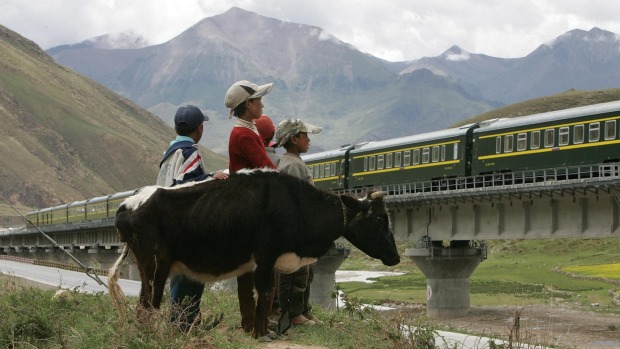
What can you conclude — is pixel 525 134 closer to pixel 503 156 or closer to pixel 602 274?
pixel 503 156

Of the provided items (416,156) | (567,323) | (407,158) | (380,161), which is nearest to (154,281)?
(567,323)

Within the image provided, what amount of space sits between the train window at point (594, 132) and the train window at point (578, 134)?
0.41 meters

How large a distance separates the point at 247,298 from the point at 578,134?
2977 centimetres

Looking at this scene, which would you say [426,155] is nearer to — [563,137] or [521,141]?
[521,141]

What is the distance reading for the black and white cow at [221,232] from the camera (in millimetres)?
8578

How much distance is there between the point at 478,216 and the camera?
4328cm

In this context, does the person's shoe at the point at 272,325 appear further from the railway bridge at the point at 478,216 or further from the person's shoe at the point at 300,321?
the railway bridge at the point at 478,216

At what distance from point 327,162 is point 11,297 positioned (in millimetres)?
42491

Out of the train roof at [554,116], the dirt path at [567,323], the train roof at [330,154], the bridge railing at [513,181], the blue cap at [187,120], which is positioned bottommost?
the dirt path at [567,323]

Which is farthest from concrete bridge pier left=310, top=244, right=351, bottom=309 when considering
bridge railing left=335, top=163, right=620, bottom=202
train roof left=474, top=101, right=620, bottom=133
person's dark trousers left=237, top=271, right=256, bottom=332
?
person's dark trousers left=237, top=271, right=256, bottom=332

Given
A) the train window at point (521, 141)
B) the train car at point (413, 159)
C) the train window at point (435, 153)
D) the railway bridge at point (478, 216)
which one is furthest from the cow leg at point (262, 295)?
the train window at point (435, 153)

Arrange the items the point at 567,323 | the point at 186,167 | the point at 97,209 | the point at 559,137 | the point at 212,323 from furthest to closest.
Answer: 1. the point at 97,209
2. the point at 567,323
3. the point at 559,137
4. the point at 186,167
5. the point at 212,323

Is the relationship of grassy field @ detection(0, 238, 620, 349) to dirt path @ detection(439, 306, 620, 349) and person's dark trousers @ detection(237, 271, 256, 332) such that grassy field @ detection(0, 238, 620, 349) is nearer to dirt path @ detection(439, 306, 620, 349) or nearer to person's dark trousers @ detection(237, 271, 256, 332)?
person's dark trousers @ detection(237, 271, 256, 332)

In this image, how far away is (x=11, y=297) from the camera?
1170 cm
